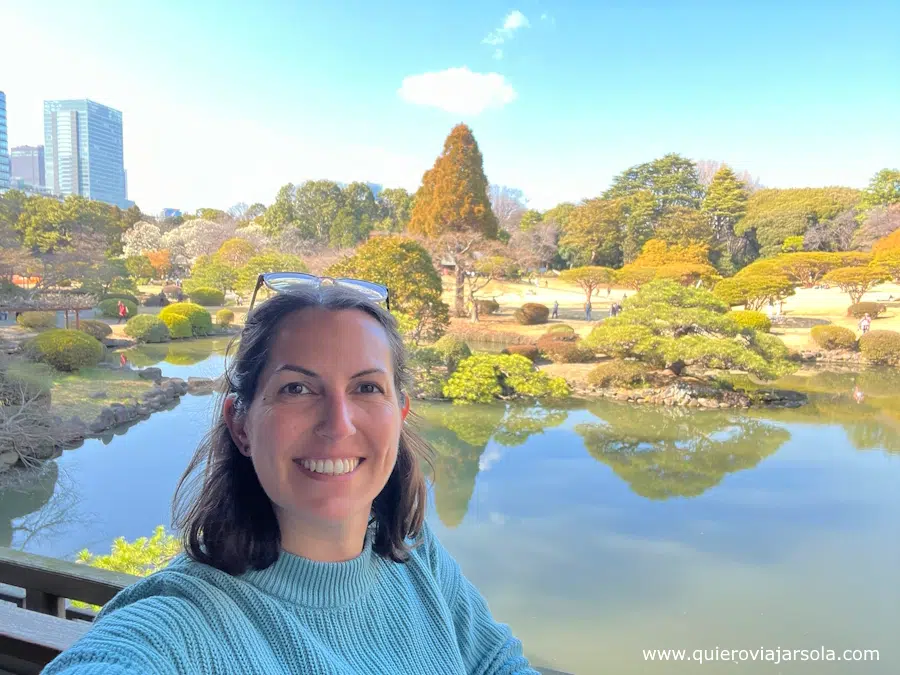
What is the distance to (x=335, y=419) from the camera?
436 mm

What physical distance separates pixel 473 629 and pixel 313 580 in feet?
0.66

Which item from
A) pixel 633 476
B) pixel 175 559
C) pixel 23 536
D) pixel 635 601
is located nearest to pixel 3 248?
pixel 23 536

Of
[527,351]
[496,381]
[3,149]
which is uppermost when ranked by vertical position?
[3,149]

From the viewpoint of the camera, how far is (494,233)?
940 cm

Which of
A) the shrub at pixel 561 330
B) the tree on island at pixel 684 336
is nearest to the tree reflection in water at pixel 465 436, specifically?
the tree on island at pixel 684 336

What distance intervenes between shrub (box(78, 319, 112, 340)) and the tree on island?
19.5 feet

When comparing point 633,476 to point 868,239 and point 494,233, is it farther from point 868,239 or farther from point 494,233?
point 868,239

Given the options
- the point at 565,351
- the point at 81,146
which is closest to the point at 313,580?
the point at 565,351

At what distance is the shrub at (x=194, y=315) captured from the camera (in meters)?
8.56

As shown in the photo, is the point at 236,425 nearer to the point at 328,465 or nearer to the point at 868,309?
the point at 328,465

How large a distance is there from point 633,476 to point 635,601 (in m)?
1.67

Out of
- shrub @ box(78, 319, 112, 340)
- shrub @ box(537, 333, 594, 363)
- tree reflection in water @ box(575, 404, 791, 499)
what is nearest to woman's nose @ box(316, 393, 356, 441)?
tree reflection in water @ box(575, 404, 791, 499)

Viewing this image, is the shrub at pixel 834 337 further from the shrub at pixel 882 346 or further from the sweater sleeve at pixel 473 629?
the sweater sleeve at pixel 473 629

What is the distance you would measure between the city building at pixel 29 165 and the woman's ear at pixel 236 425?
11171mm
